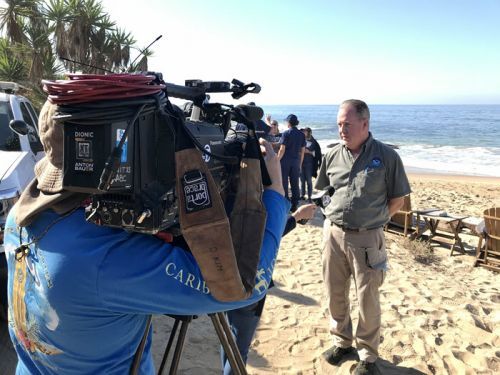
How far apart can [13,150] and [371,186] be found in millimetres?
3920

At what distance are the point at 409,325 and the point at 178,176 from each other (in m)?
3.73

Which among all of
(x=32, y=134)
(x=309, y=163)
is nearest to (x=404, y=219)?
(x=309, y=163)

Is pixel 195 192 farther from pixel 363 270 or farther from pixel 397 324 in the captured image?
pixel 397 324

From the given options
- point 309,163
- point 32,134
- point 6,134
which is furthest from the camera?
point 309,163

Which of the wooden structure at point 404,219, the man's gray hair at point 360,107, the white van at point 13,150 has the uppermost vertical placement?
the man's gray hair at point 360,107

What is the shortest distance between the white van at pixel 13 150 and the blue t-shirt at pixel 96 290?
264cm

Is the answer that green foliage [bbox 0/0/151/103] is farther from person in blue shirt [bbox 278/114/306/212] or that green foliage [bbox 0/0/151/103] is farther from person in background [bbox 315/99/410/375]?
person in background [bbox 315/99/410/375]

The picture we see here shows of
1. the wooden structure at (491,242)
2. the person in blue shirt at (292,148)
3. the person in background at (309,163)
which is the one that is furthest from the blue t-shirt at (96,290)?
the person in background at (309,163)

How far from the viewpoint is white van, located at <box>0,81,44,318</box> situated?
12.2 ft

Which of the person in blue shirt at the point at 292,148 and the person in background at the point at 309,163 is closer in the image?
the person in blue shirt at the point at 292,148

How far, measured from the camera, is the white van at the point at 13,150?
3719mm

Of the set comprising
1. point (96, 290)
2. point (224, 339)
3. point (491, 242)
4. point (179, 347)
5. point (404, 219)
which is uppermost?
point (96, 290)

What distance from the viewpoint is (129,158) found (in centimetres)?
97

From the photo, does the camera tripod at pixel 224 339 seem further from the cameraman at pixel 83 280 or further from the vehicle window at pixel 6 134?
the vehicle window at pixel 6 134
